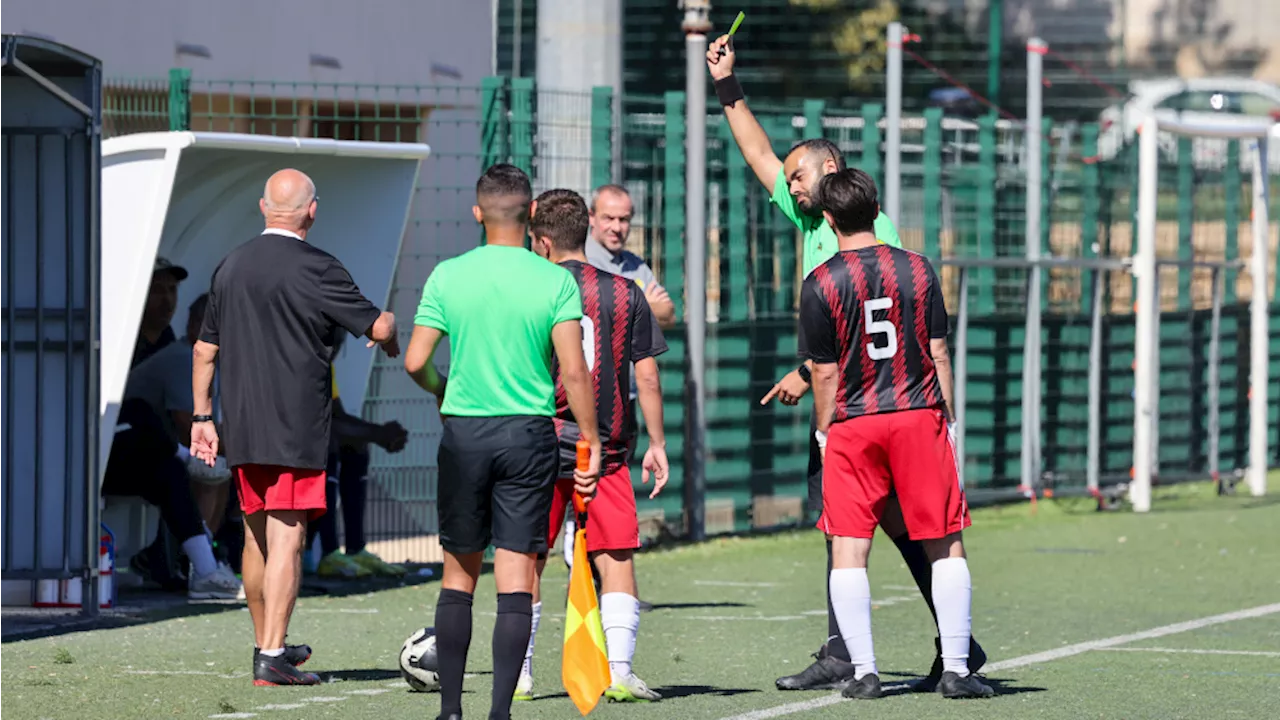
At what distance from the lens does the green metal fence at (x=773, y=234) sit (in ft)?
43.8

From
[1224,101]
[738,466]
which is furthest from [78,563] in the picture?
[1224,101]

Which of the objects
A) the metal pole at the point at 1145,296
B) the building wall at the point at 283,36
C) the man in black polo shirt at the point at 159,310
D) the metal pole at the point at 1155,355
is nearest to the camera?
the man in black polo shirt at the point at 159,310

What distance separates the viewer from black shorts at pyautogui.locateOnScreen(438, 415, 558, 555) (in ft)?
23.1

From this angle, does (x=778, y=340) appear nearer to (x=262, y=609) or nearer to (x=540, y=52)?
(x=540, y=52)

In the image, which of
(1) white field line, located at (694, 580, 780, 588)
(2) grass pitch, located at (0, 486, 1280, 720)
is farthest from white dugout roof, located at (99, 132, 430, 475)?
(1) white field line, located at (694, 580, 780, 588)

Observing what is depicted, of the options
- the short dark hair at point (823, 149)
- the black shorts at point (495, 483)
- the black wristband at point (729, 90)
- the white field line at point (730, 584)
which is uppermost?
the black wristband at point (729, 90)

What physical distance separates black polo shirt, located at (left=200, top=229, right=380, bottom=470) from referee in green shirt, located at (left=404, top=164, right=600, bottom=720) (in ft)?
4.78

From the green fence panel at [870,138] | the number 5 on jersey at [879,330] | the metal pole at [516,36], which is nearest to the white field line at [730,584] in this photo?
the green fence panel at [870,138]

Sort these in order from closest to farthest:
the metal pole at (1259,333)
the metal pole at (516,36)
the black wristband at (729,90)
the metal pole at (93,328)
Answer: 1. the black wristband at (729,90)
2. the metal pole at (93,328)
3. the metal pole at (1259,333)
4. the metal pole at (516,36)

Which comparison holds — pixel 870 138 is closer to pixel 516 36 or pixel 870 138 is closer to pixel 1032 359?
pixel 1032 359

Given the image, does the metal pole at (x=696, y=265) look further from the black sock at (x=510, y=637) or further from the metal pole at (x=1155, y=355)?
the black sock at (x=510, y=637)

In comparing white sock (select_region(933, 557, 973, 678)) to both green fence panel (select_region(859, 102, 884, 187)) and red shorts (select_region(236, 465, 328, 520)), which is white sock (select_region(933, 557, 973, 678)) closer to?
red shorts (select_region(236, 465, 328, 520))

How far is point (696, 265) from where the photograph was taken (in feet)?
47.2

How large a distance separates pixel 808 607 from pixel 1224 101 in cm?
953
